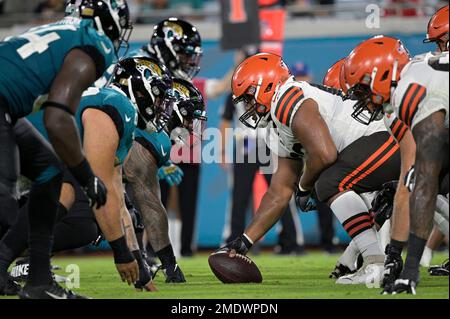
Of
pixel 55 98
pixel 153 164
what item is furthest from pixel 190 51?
pixel 55 98

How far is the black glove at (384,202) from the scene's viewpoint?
647 centimetres

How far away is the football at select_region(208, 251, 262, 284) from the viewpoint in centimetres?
639

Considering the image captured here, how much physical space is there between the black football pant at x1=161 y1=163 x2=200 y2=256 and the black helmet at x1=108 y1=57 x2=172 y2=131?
13.3ft

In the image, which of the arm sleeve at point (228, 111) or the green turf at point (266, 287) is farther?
the arm sleeve at point (228, 111)

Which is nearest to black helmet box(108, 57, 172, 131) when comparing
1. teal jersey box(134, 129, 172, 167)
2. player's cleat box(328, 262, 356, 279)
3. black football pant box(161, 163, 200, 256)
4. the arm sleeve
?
teal jersey box(134, 129, 172, 167)

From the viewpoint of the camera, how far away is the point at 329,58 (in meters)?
11.8

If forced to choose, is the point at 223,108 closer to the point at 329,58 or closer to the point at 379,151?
the point at 329,58

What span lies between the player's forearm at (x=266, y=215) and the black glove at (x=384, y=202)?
2.00ft

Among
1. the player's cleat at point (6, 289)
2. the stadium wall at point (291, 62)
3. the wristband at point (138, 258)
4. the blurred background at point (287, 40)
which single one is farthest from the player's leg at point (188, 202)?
the player's cleat at point (6, 289)

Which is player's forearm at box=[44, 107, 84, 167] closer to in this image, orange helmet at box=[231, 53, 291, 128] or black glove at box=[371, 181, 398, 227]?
orange helmet at box=[231, 53, 291, 128]

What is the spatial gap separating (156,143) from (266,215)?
90 cm

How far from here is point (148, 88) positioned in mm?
6305

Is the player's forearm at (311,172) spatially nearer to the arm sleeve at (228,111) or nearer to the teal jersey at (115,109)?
the teal jersey at (115,109)

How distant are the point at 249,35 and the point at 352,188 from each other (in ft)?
15.2
